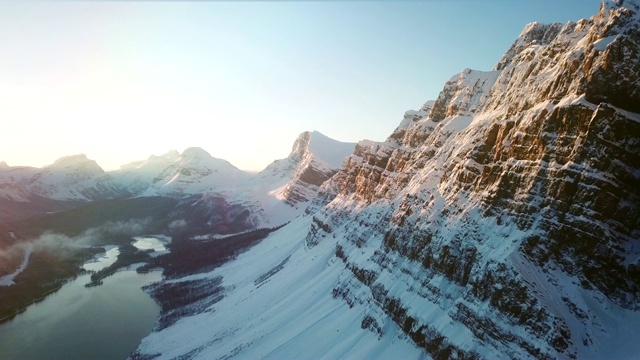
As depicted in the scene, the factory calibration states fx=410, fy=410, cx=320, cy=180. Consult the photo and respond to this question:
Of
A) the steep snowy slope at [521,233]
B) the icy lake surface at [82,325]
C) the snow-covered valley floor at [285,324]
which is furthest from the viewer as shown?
the icy lake surface at [82,325]

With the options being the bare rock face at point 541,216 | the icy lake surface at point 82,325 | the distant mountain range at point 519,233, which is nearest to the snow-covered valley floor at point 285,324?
the distant mountain range at point 519,233

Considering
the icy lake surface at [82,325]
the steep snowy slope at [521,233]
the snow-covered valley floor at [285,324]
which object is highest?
the steep snowy slope at [521,233]

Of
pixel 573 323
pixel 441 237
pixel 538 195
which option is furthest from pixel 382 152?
pixel 573 323

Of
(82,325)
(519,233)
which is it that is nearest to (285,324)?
(519,233)

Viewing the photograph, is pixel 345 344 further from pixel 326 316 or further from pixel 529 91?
pixel 529 91

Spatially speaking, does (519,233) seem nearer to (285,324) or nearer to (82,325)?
(285,324)

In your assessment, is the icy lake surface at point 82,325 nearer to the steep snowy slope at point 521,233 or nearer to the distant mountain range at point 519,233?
the distant mountain range at point 519,233

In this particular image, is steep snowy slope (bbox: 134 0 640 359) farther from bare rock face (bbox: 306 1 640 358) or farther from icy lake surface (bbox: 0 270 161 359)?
icy lake surface (bbox: 0 270 161 359)

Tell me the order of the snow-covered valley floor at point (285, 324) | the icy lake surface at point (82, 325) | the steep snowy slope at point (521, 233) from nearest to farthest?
the steep snowy slope at point (521, 233) < the snow-covered valley floor at point (285, 324) < the icy lake surface at point (82, 325)
